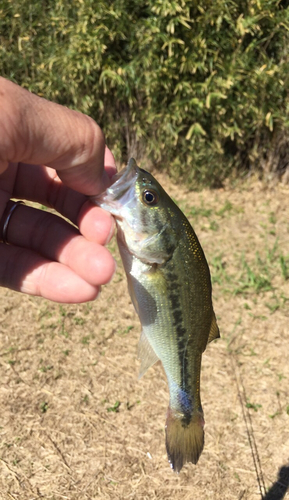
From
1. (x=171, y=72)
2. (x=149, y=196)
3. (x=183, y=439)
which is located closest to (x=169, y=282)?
(x=149, y=196)

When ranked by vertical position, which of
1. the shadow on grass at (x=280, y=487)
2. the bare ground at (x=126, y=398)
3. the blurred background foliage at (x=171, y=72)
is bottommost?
the bare ground at (x=126, y=398)

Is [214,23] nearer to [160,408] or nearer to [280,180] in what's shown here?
[280,180]

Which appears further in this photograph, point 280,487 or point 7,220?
point 280,487

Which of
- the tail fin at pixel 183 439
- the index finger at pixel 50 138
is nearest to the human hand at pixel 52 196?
the index finger at pixel 50 138

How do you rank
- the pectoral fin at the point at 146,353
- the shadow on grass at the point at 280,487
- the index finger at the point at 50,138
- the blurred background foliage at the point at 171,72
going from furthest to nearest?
the blurred background foliage at the point at 171,72 → the shadow on grass at the point at 280,487 → the pectoral fin at the point at 146,353 → the index finger at the point at 50,138

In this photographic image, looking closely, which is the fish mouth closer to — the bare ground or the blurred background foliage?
the bare ground

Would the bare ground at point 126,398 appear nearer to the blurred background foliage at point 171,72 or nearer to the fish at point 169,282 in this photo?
the fish at point 169,282

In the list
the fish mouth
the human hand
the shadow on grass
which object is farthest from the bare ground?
the fish mouth

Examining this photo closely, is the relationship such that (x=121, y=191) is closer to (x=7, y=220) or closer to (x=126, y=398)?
(x=7, y=220)
